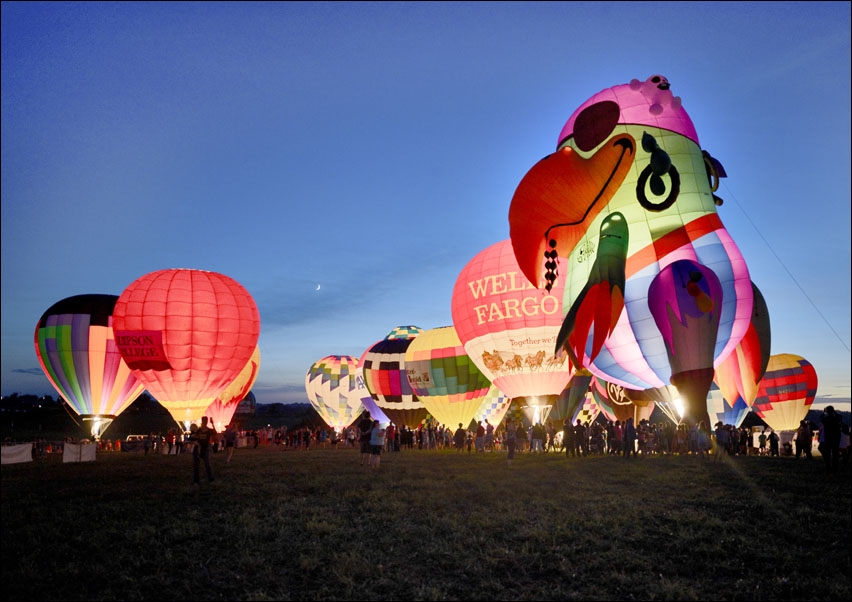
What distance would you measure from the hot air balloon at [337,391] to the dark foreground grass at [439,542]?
37.6 metres

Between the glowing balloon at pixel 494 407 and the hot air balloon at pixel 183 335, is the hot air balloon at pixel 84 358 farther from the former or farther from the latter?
the glowing balloon at pixel 494 407

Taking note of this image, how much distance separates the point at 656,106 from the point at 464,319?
41.5 feet

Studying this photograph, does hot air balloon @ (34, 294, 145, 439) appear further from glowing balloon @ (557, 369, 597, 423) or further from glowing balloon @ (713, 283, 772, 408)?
glowing balloon @ (713, 283, 772, 408)

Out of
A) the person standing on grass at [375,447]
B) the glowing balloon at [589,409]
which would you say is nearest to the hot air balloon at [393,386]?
the glowing balloon at [589,409]

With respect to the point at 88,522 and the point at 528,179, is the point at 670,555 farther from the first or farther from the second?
the point at 528,179

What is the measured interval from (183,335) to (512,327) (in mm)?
13197

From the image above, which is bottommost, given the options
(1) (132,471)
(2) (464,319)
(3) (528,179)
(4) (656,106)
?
(1) (132,471)

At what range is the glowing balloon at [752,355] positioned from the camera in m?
18.8

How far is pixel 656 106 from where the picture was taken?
48.6ft

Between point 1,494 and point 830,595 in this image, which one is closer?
point 830,595

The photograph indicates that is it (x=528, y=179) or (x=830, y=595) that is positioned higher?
(x=528, y=179)

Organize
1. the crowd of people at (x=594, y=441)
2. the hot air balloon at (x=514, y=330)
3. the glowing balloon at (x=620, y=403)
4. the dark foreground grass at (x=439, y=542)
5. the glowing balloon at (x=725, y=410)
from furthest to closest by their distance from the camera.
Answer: the glowing balloon at (x=620, y=403) → the glowing balloon at (x=725, y=410) → the hot air balloon at (x=514, y=330) → the crowd of people at (x=594, y=441) → the dark foreground grass at (x=439, y=542)

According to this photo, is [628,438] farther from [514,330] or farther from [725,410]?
[725,410]

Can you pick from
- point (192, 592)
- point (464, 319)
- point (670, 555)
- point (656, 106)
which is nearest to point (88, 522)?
point (192, 592)
